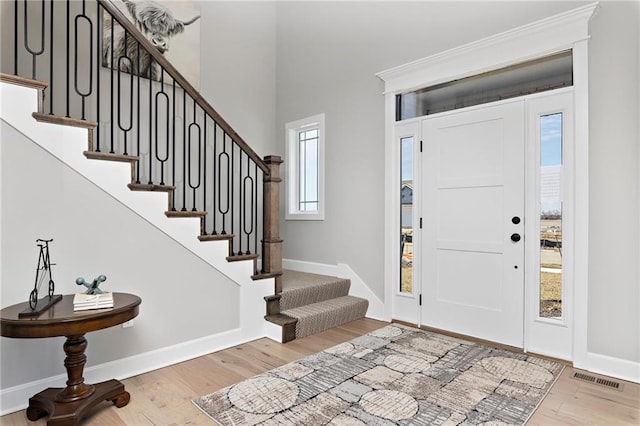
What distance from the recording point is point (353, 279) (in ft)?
14.4

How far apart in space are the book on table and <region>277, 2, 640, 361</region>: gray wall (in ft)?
9.00

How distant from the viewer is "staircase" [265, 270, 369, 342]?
3.45 metres

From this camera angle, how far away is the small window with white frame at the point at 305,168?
4.78 metres

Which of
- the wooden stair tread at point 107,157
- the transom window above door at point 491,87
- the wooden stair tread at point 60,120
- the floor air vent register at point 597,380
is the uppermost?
the transom window above door at point 491,87

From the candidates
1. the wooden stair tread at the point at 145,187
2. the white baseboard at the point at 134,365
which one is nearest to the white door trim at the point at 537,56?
the white baseboard at the point at 134,365

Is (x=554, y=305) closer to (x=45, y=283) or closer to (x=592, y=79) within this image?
(x=592, y=79)

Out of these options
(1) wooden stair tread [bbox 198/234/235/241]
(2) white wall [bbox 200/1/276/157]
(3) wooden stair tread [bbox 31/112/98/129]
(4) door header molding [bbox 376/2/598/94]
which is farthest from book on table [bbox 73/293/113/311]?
(4) door header molding [bbox 376/2/598/94]

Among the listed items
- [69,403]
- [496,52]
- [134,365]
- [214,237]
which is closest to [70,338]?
[69,403]

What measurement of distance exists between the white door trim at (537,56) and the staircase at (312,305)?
0.56 m

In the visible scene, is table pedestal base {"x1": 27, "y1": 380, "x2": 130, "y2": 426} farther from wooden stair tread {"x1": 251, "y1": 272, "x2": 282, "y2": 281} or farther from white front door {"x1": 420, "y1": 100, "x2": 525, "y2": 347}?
white front door {"x1": 420, "y1": 100, "x2": 525, "y2": 347}

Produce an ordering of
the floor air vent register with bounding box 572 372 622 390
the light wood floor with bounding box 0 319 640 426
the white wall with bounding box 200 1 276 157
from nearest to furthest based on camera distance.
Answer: the light wood floor with bounding box 0 319 640 426 → the floor air vent register with bounding box 572 372 622 390 → the white wall with bounding box 200 1 276 157

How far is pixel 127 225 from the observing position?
264cm

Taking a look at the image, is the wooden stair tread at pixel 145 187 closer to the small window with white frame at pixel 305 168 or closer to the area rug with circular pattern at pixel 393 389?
the area rug with circular pattern at pixel 393 389

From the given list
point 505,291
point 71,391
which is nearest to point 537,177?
point 505,291
